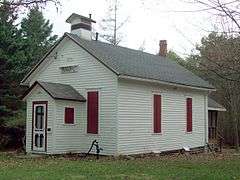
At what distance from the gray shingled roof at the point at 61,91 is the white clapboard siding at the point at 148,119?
2.45 meters

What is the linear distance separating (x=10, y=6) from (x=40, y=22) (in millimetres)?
40387

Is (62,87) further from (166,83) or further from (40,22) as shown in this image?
(40,22)

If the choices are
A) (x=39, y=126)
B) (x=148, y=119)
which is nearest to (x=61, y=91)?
(x=39, y=126)

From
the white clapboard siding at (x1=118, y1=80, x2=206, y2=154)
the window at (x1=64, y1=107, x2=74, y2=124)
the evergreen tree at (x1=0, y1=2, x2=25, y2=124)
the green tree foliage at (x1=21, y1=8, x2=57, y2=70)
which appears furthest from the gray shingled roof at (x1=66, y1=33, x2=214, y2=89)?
the green tree foliage at (x1=21, y1=8, x2=57, y2=70)

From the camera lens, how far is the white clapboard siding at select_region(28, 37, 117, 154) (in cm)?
2191

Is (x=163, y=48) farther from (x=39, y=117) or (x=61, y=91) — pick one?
(x=39, y=117)

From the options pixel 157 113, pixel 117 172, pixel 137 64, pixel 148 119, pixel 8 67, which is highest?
pixel 8 67

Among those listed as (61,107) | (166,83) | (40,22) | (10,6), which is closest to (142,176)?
(10,6)

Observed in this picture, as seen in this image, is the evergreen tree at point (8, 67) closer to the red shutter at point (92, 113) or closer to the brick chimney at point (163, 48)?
the red shutter at point (92, 113)

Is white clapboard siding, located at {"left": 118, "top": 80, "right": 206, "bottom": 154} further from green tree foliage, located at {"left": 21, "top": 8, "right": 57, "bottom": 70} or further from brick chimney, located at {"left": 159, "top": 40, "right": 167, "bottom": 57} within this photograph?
green tree foliage, located at {"left": 21, "top": 8, "right": 57, "bottom": 70}

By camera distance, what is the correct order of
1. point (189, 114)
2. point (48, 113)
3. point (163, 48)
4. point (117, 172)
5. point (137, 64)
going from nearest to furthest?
point (117, 172), point (48, 113), point (137, 64), point (189, 114), point (163, 48)

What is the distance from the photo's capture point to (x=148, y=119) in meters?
23.7

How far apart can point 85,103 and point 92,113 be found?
0.76 meters

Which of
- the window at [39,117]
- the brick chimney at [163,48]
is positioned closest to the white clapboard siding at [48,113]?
the window at [39,117]
